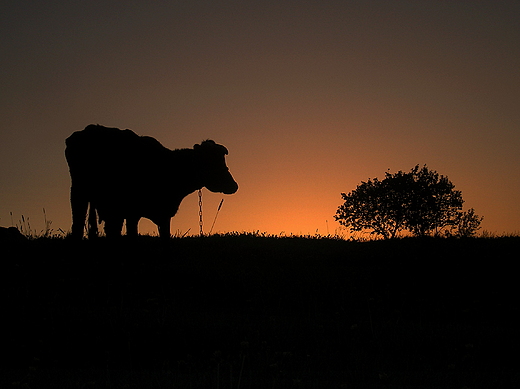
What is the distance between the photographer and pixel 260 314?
12.2m

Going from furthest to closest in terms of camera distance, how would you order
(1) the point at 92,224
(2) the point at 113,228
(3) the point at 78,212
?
(1) the point at 92,224 < (3) the point at 78,212 < (2) the point at 113,228

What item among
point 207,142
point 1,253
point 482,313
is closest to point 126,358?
point 482,313

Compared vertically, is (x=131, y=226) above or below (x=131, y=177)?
below

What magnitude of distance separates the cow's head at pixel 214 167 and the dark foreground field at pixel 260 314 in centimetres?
204

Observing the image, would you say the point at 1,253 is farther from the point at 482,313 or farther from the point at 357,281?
the point at 482,313

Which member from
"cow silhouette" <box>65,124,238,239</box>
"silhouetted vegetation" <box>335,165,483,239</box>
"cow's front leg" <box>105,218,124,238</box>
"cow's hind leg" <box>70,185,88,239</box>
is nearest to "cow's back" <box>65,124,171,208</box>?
"cow silhouette" <box>65,124,238,239</box>

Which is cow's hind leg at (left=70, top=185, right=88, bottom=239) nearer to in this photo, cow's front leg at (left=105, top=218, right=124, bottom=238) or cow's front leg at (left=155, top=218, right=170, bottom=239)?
cow's front leg at (left=105, top=218, right=124, bottom=238)

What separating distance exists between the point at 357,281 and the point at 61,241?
9.46m

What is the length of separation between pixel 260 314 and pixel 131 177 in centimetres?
696

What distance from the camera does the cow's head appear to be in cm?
1831

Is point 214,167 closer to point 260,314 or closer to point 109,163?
point 109,163

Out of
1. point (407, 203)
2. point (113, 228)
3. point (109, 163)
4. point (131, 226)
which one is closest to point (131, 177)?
point (109, 163)

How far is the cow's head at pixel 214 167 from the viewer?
18.3m

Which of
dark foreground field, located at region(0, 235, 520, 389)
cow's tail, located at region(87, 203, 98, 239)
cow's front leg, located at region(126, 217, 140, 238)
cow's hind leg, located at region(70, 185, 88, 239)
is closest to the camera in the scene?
dark foreground field, located at region(0, 235, 520, 389)
